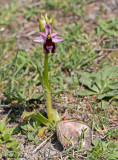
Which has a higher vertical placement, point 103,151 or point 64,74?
point 64,74

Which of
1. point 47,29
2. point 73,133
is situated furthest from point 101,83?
point 47,29

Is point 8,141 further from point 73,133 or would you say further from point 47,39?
point 47,39

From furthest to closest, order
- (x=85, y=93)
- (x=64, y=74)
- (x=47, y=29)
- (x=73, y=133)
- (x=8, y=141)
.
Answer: (x=64, y=74), (x=85, y=93), (x=8, y=141), (x=73, y=133), (x=47, y=29)

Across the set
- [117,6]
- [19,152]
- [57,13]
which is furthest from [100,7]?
[19,152]

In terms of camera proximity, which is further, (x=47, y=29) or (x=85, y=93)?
(x=85, y=93)

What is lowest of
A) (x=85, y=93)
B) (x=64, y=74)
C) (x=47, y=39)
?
(x=85, y=93)

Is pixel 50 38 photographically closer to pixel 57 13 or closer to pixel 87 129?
pixel 87 129

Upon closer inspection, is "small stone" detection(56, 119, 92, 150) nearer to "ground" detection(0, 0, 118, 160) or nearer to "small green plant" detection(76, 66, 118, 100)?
"ground" detection(0, 0, 118, 160)
